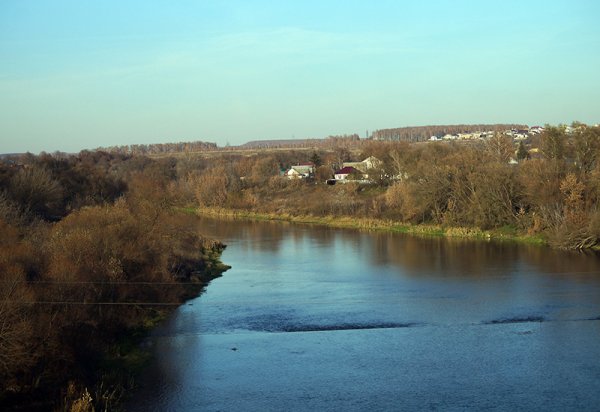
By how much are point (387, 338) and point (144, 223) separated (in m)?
9.14

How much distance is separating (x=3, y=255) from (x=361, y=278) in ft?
40.5

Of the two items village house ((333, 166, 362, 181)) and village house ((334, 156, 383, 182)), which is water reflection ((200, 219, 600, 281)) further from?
village house ((333, 166, 362, 181))

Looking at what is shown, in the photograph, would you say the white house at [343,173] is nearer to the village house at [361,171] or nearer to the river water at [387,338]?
the village house at [361,171]

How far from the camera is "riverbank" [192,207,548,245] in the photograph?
32.2m

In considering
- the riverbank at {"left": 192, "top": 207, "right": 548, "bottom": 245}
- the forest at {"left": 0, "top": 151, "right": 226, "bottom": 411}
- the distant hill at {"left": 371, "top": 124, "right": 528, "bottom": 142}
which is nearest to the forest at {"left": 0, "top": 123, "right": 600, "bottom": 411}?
the forest at {"left": 0, "top": 151, "right": 226, "bottom": 411}

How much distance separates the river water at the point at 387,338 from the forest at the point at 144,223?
1.24 meters

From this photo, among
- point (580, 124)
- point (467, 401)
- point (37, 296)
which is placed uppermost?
point (580, 124)

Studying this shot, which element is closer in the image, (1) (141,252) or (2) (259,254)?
(1) (141,252)

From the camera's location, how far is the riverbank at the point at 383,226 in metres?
32.2

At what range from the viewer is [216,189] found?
5269cm

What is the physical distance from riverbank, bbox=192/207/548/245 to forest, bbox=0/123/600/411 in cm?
43

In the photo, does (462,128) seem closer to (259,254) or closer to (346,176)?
(346,176)

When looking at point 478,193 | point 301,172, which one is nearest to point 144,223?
point 478,193

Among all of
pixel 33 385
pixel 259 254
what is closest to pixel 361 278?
pixel 259 254
